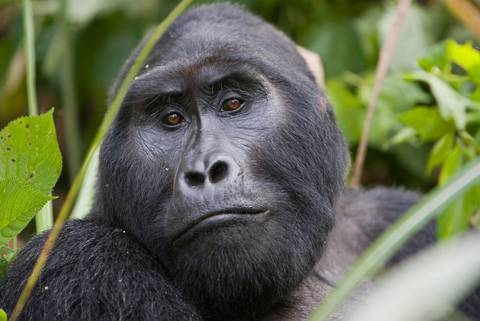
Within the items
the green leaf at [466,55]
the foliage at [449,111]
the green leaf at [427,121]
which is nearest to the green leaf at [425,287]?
the foliage at [449,111]

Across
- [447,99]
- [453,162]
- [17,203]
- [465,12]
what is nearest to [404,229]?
[465,12]

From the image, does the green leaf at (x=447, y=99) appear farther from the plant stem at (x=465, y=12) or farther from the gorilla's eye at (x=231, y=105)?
the plant stem at (x=465, y=12)

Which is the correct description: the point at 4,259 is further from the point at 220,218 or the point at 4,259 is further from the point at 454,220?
the point at 454,220

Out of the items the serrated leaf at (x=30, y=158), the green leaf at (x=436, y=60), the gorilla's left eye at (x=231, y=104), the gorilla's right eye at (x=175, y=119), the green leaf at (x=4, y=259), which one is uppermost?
the serrated leaf at (x=30, y=158)

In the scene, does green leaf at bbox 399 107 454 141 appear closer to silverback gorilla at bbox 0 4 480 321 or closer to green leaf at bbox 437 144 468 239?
silverback gorilla at bbox 0 4 480 321

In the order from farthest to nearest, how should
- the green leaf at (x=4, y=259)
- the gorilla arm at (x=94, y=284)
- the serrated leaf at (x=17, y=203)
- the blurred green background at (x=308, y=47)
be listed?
the blurred green background at (x=308, y=47) → the green leaf at (x=4, y=259) → the gorilla arm at (x=94, y=284) → the serrated leaf at (x=17, y=203)

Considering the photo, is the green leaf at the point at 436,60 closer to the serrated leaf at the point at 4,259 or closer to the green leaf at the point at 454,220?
the green leaf at the point at 454,220

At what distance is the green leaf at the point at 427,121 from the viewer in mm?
3332

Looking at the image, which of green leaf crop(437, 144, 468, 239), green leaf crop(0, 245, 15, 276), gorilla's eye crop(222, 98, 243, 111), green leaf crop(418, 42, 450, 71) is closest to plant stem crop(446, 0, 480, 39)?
green leaf crop(437, 144, 468, 239)

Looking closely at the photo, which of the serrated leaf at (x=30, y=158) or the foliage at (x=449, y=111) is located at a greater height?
the serrated leaf at (x=30, y=158)

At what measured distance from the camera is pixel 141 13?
233 inches

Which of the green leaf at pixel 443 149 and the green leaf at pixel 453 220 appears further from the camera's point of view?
the green leaf at pixel 443 149

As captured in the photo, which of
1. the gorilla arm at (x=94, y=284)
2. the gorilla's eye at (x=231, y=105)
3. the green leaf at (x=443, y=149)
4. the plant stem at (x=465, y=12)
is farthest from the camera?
the green leaf at (x=443, y=149)

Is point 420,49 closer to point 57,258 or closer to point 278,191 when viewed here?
point 278,191
